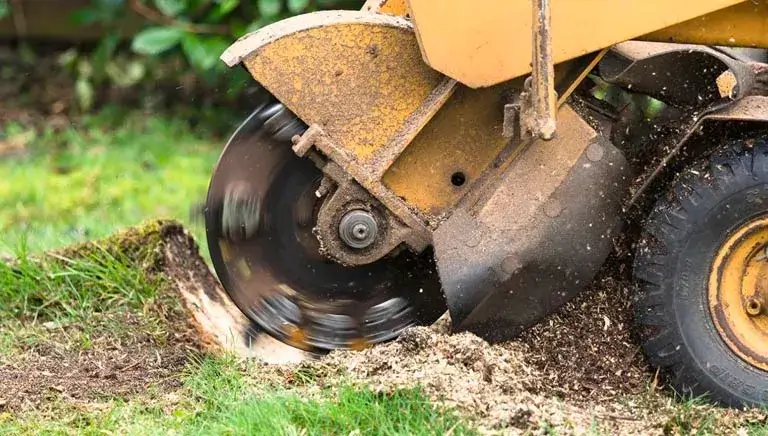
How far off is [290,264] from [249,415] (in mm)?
851

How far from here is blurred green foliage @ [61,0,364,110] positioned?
7684 millimetres

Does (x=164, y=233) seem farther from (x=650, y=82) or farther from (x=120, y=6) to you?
(x=120, y=6)

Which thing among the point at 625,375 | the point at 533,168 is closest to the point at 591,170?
the point at 533,168

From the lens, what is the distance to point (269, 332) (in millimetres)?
4312

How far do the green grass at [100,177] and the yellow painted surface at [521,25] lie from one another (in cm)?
226

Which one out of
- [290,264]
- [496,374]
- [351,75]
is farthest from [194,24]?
[496,374]

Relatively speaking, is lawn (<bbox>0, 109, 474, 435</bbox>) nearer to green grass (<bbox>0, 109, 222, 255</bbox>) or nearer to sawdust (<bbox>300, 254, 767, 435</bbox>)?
green grass (<bbox>0, 109, 222, 255</bbox>)

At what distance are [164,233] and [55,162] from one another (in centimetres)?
324

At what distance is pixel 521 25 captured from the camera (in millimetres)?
3695

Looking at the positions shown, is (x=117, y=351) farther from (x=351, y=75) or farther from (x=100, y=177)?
(x=100, y=177)

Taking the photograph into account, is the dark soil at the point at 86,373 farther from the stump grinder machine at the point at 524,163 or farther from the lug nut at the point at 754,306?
the lug nut at the point at 754,306

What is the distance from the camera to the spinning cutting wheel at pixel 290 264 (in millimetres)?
4180

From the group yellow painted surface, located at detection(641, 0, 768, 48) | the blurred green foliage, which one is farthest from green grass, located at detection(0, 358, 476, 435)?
the blurred green foliage

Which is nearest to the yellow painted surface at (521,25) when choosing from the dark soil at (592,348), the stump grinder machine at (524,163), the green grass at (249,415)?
the stump grinder machine at (524,163)
